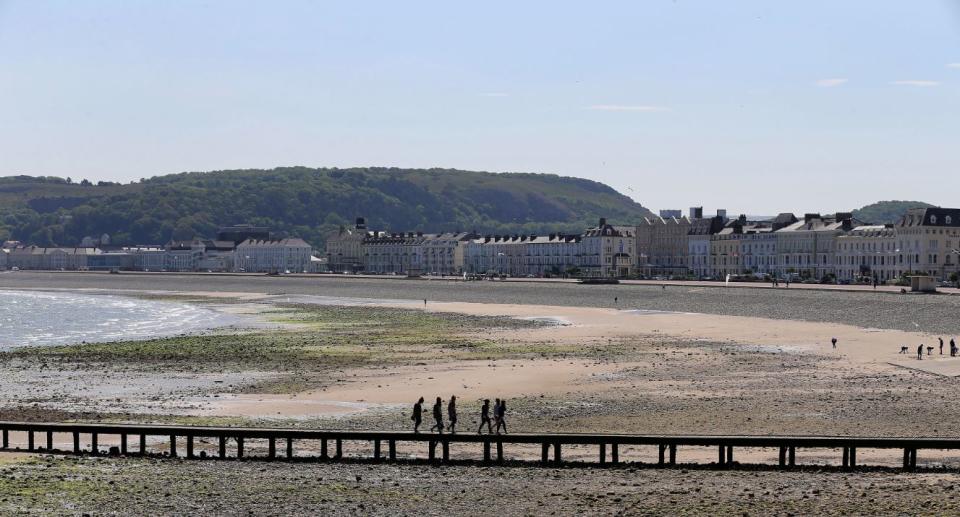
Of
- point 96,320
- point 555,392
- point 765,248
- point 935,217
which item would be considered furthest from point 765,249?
point 555,392

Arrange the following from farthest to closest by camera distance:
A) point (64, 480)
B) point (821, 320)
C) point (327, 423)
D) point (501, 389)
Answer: point (821, 320), point (501, 389), point (327, 423), point (64, 480)

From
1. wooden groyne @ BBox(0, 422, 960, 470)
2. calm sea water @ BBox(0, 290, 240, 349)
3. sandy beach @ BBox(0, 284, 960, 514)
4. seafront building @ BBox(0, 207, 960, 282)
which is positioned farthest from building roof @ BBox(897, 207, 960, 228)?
wooden groyne @ BBox(0, 422, 960, 470)

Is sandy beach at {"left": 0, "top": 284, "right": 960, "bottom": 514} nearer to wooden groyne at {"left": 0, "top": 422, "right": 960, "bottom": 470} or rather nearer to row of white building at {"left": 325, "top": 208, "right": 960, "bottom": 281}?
wooden groyne at {"left": 0, "top": 422, "right": 960, "bottom": 470}

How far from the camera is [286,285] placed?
166m

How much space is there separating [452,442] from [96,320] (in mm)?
63175

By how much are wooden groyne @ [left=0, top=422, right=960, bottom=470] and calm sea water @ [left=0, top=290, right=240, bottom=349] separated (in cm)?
3577

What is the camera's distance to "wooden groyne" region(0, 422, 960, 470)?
27.5m

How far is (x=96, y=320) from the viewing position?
88.3 metres

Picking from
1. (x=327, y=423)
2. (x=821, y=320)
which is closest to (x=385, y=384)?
(x=327, y=423)

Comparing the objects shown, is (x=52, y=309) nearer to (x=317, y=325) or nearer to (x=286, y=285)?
(x=317, y=325)

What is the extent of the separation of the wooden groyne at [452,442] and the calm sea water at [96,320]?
35770mm

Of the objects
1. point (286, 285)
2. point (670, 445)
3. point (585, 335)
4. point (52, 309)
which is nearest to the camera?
point (670, 445)

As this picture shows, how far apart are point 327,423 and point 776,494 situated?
13819 mm

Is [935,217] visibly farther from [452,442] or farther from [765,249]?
[452,442]
